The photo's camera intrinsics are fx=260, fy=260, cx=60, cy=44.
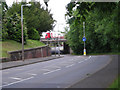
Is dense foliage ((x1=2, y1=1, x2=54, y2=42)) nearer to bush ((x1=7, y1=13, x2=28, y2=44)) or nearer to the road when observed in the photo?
bush ((x1=7, y1=13, x2=28, y2=44))

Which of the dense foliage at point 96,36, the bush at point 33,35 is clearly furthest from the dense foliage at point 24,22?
the dense foliage at point 96,36

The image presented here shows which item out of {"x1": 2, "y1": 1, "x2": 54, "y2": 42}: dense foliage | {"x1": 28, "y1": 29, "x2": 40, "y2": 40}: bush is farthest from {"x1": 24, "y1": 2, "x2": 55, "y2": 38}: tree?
{"x1": 28, "y1": 29, "x2": 40, "y2": 40}: bush

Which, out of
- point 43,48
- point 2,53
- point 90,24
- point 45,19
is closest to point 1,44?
point 2,53

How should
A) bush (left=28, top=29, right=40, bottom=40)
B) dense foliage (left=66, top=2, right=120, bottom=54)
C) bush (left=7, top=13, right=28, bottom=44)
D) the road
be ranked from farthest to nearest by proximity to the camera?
bush (left=28, top=29, right=40, bottom=40) < bush (left=7, top=13, right=28, bottom=44) < dense foliage (left=66, top=2, right=120, bottom=54) < the road

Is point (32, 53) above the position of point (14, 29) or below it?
below

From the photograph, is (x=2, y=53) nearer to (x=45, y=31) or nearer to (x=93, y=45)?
(x=93, y=45)

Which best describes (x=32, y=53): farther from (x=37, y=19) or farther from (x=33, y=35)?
(x=37, y=19)

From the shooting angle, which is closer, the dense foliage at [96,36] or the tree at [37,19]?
the dense foliage at [96,36]

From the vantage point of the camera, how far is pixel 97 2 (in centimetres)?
826

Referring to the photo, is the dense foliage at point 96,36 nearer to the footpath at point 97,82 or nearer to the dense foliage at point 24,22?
the footpath at point 97,82

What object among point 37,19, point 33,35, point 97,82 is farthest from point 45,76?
point 37,19

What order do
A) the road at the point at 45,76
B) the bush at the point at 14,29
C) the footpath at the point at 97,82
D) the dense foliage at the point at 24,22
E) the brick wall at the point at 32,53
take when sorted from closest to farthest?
the footpath at the point at 97,82, the road at the point at 45,76, the brick wall at the point at 32,53, the dense foliage at the point at 24,22, the bush at the point at 14,29

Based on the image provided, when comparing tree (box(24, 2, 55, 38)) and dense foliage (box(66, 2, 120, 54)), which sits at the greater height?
tree (box(24, 2, 55, 38))

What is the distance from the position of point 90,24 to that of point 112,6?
43.4 m
